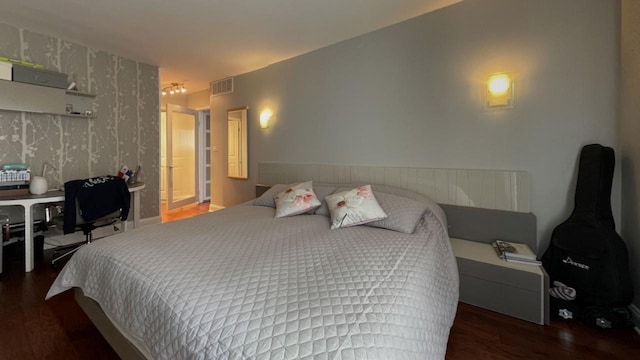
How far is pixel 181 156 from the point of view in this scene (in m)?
5.40

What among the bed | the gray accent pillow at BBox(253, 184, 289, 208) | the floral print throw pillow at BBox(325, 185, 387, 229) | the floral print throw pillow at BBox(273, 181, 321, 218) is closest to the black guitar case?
the bed

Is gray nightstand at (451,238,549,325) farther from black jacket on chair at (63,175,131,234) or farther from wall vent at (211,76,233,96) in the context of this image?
wall vent at (211,76,233,96)

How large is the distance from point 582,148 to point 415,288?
5.99 feet

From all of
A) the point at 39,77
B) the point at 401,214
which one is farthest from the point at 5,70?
the point at 401,214

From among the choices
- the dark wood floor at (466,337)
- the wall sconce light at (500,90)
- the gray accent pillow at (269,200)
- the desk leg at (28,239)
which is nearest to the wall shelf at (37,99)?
the desk leg at (28,239)

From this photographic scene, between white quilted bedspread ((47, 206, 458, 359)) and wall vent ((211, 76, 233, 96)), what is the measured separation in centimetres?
321

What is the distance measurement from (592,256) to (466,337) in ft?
3.17

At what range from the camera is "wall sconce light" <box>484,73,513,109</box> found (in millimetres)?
2170

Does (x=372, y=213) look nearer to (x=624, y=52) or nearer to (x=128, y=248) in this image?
(x=128, y=248)

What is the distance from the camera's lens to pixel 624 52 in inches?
69.6

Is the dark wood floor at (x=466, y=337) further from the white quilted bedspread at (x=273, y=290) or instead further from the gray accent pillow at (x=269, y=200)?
the gray accent pillow at (x=269, y=200)

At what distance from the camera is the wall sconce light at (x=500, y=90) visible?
85.4 inches

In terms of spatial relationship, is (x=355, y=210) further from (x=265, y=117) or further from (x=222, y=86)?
(x=222, y=86)

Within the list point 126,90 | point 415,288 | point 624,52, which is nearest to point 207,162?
point 126,90
